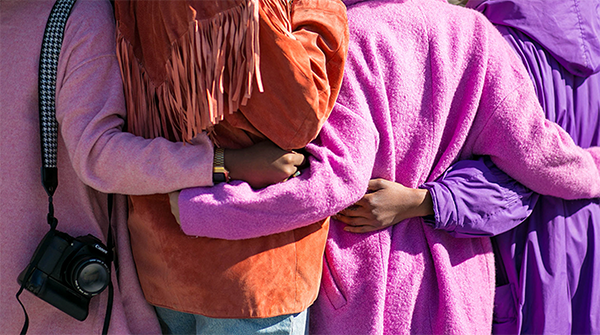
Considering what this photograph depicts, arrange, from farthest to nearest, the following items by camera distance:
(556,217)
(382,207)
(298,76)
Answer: (556,217), (382,207), (298,76)

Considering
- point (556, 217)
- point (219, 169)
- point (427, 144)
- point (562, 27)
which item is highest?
point (562, 27)

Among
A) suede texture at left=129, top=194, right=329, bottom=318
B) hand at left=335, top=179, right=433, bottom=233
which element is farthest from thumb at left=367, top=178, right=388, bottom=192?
suede texture at left=129, top=194, right=329, bottom=318

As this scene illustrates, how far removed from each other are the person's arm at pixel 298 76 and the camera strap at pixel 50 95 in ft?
1.68

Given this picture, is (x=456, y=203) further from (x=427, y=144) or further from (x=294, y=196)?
(x=294, y=196)

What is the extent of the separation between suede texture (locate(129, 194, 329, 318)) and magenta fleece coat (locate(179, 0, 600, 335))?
0.21 meters

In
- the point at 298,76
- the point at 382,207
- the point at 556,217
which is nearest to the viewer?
the point at 298,76

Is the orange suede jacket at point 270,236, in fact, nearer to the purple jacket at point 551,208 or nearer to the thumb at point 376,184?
the thumb at point 376,184

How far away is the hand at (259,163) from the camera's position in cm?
162

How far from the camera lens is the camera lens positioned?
5.37ft

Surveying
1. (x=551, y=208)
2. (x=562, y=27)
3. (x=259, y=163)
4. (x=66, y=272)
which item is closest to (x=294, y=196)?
(x=259, y=163)

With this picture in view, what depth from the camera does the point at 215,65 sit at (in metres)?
1.54

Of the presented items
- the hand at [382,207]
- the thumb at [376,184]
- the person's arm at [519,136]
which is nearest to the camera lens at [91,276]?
the hand at [382,207]

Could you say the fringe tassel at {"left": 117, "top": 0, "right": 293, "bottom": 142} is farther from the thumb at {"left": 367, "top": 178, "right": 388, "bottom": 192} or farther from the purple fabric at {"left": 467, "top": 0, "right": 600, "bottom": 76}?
the purple fabric at {"left": 467, "top": 0, "right": 600, "bottom": 76}

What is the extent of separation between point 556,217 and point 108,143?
1518mm
